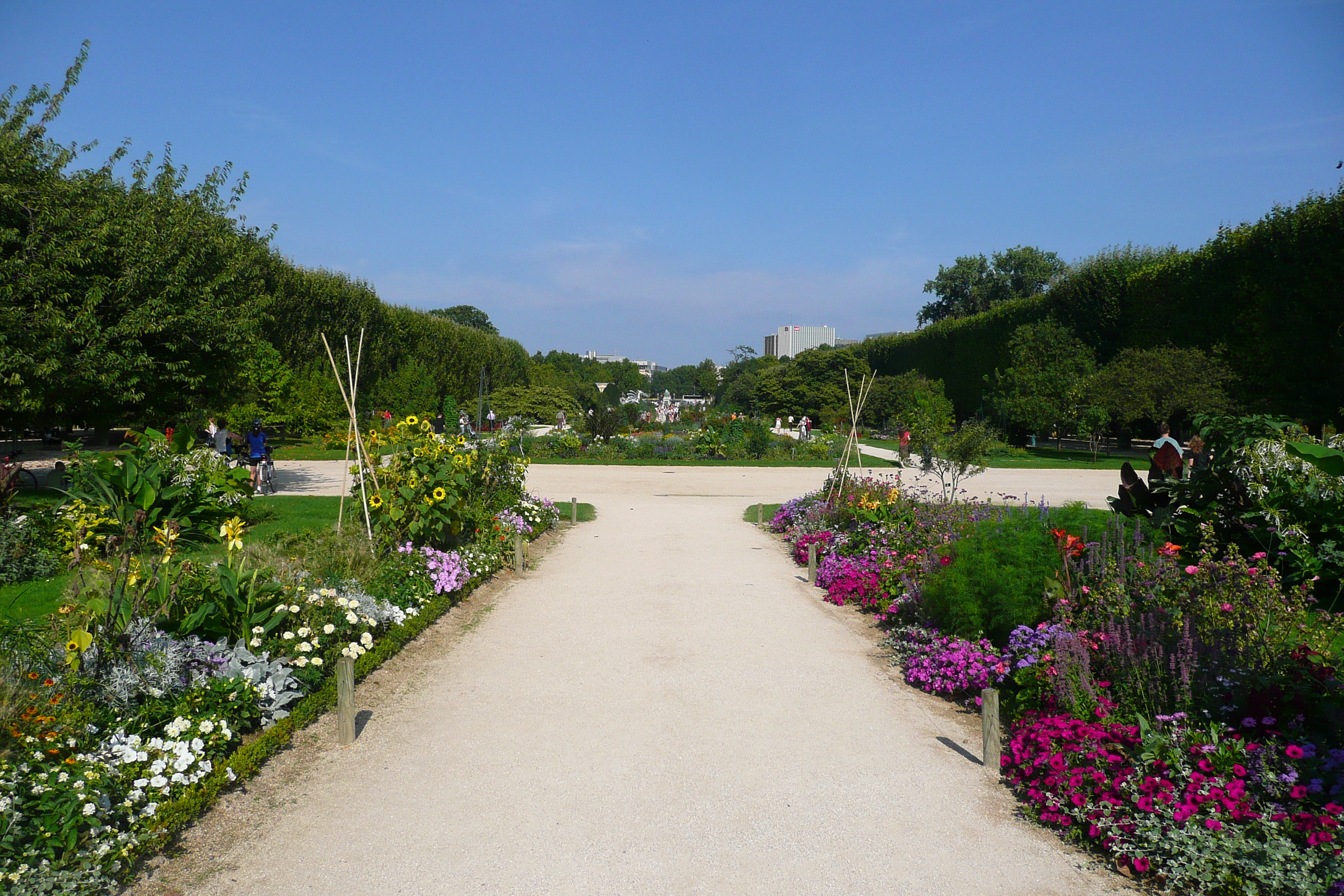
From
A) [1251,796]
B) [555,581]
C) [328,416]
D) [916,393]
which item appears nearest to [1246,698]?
[1251,796]

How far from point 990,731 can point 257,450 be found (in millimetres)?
14254

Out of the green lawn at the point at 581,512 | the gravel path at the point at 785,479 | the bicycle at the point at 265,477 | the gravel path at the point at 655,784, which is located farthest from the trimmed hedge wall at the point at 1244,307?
the bicycle at the point at 265,477

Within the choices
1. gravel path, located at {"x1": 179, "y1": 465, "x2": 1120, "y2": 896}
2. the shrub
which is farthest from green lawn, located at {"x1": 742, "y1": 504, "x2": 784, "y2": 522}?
the shrub

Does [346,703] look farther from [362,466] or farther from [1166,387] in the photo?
[1166,387]

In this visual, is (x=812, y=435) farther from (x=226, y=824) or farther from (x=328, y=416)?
(x=226, y=824)

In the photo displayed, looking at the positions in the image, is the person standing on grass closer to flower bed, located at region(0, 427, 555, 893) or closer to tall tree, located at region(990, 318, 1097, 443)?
flower bed, located at region(0, 427, 555, 893)

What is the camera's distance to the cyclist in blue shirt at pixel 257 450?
1480cm

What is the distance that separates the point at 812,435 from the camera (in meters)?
36.7

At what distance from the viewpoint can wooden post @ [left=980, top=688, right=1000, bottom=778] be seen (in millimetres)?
4320

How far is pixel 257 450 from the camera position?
1484 cm

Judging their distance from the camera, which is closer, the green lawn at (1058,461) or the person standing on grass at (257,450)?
the person standing on grass at (257,450)

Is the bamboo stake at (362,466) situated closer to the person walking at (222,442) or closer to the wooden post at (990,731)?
the wooden post at (990,731)

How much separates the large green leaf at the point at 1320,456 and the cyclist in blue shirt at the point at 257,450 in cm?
1508

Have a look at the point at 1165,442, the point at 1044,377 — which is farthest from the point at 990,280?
the point at 1165,442
